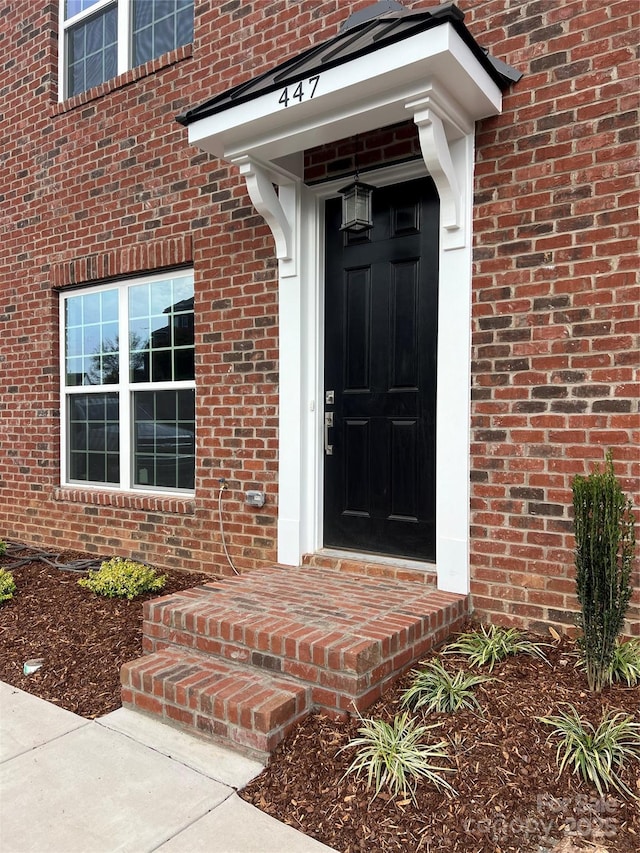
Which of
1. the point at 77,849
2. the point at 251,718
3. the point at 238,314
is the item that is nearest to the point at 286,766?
the point at 251,718

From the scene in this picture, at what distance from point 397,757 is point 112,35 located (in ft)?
20.9

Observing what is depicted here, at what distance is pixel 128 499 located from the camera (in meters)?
5.41

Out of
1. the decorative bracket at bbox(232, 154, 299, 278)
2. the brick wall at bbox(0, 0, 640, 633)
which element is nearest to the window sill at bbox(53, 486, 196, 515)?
the brick wall at bbox(0, 0, 640, 633)

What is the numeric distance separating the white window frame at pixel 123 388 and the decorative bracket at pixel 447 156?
2.34 metres

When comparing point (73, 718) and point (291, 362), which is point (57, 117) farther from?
point (73, 718)

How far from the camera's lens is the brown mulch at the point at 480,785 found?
207 cm

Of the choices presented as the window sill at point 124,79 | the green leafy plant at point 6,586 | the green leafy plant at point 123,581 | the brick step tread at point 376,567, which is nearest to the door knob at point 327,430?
the brick step tread at point 376,567

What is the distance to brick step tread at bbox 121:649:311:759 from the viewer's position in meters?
2.60

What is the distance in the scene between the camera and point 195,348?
194 inches

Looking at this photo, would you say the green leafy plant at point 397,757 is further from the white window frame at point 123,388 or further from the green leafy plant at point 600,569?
the white window frame at point 123,388

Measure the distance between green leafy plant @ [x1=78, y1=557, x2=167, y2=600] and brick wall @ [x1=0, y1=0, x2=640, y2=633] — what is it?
37 centimetres

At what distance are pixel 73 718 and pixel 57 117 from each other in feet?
17.8

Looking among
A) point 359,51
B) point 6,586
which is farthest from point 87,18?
point 6,586

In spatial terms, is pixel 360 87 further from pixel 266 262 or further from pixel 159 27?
pixel 159 27
